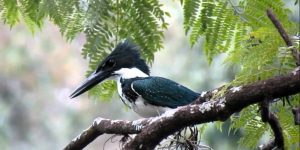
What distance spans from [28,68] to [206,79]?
3.13m

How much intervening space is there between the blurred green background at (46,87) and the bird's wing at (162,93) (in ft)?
15.2

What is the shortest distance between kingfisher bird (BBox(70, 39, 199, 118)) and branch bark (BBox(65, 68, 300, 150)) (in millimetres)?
687

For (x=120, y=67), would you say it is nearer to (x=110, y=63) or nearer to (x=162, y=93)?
(x=110, y=63)

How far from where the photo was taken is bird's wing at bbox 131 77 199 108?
106 inches

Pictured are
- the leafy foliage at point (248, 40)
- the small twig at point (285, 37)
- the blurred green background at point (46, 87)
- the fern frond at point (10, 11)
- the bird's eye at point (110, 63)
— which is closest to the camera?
the small twig at point (285, 37)

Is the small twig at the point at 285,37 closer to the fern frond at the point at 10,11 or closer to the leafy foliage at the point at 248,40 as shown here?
the leafy foliage at the point at 248,40

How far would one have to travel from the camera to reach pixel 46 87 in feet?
29.0

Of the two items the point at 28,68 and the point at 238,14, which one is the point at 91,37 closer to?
the point at 238,14

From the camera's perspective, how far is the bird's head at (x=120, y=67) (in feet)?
9.12

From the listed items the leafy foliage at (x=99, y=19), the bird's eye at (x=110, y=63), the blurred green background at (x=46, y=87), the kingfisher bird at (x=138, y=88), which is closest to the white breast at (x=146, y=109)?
the kingfisher bird at (x=138, y=88)

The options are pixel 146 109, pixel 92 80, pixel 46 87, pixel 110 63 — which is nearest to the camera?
pixel 146 109

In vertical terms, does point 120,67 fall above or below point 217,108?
below

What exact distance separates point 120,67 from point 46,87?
5.98m

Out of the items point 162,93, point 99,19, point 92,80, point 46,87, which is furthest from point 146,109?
point 46,87
